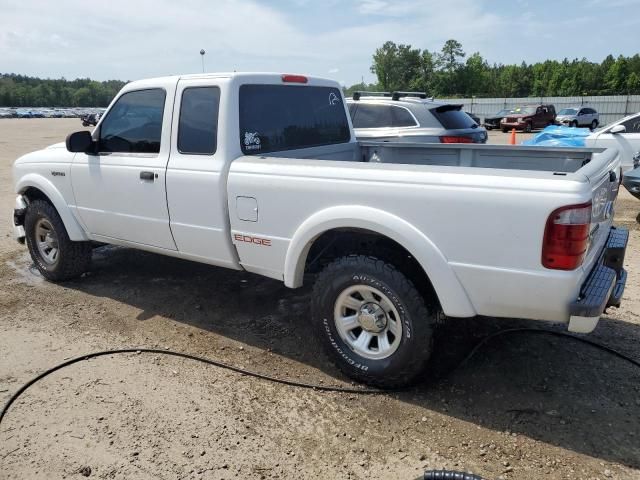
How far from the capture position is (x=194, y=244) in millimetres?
4070

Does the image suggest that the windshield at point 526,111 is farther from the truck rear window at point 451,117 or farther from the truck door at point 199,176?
the truck door at point 199,176

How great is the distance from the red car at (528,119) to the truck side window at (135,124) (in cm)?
2728

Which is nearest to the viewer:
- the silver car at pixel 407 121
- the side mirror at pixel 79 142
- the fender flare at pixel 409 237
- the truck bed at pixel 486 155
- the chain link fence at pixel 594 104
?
the fender flare at pixel 409 237

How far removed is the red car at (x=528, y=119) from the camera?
28469 millimetres

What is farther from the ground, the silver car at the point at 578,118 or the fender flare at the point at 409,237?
the fender flare at the point at 409,237

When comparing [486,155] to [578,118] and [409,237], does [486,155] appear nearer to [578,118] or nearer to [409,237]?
[409,237]

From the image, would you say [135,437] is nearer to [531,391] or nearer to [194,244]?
[194,244]

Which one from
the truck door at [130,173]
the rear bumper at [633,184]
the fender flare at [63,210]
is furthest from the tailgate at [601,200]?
the rear bumper at [633,184]

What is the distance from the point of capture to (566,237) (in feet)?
8.43

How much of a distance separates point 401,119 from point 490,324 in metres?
5.11

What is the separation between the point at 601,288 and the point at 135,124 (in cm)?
370

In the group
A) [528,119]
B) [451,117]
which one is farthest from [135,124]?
[528,119]

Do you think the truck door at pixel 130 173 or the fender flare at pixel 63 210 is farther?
the fender flare at pixel 63 210

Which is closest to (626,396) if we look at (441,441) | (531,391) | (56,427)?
(531,391)
